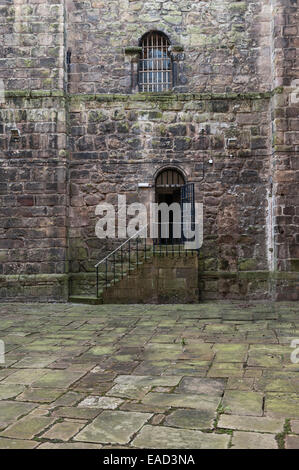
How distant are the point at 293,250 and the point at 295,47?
4.31 meters

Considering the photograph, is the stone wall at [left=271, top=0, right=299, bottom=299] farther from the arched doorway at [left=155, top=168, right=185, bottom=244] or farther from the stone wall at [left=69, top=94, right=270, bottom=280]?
the arched doorway at [left=155, top=168, right=185, bottom=244]

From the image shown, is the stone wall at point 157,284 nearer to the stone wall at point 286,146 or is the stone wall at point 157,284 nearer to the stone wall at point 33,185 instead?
the stone wall at point 33,185

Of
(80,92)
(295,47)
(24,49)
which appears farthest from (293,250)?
(24,49)

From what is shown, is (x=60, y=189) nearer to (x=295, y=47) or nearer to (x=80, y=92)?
(x=80, y=92)

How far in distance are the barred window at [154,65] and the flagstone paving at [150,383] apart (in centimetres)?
573

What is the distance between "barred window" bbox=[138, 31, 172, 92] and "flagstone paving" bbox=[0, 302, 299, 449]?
5.73 metres

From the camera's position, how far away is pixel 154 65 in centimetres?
1074

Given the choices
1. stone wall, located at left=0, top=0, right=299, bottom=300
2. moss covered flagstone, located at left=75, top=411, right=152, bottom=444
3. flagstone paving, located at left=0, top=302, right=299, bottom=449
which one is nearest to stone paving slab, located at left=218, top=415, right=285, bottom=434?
flagstone paving, located at left=0, top=302, right=299, bottom=449

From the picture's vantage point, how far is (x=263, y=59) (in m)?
10.5

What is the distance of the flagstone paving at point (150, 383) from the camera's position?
2945 mm

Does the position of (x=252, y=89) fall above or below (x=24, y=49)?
below

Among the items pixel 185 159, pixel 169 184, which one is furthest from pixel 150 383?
pixel 185 159

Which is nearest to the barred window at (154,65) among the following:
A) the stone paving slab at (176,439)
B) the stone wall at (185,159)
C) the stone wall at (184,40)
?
the stone wall at (184,40)

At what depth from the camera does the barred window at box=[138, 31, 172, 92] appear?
10.7 m
